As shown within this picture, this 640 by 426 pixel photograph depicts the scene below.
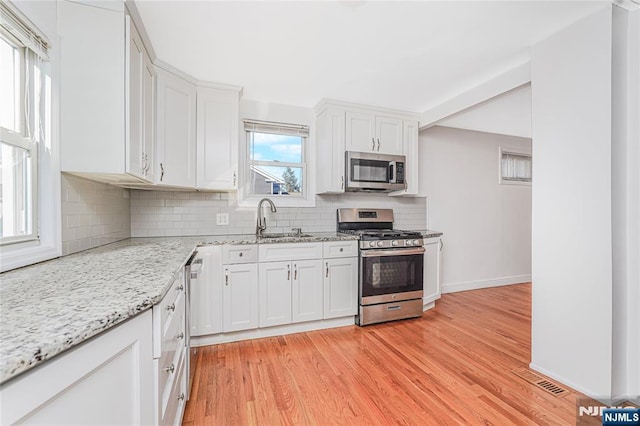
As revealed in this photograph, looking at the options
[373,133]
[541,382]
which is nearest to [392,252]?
[373,133]

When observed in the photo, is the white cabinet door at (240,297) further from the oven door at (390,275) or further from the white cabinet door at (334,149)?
the white cabinet door at (334,149)

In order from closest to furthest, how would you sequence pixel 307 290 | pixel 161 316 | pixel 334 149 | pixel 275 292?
pixel 161 316, pixel 275 292, pixel 307 290, pixel 334 149

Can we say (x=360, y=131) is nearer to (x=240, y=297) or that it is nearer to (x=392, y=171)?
(x=392, y=171)

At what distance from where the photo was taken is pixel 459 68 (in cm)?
247

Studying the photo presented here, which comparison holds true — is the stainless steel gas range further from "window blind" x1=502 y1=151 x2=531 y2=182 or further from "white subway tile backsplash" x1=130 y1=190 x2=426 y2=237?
"window blind" x1=502 y1=151 x2=531 y2=182

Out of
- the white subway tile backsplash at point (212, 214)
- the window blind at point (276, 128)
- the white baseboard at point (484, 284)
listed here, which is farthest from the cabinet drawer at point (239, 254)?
the white baseboard at point (484, 284)

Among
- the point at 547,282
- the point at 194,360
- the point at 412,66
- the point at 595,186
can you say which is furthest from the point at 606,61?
the point at 194,360

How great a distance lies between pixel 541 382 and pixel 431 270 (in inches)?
60.7

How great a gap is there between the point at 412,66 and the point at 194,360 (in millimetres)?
2993

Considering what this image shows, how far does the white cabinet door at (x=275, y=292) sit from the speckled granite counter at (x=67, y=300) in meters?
1.19

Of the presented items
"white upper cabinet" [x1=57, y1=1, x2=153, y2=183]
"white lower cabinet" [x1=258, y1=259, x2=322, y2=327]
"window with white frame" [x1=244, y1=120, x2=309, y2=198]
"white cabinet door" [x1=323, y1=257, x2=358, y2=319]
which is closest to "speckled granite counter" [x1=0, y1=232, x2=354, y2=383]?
"white upper cabinet" [x1=57, y1=1, x2=153, y2=183]

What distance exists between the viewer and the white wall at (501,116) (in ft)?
9.84

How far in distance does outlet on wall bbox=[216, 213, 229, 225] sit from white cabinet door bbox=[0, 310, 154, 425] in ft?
7.28

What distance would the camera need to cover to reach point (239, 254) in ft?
8.43
